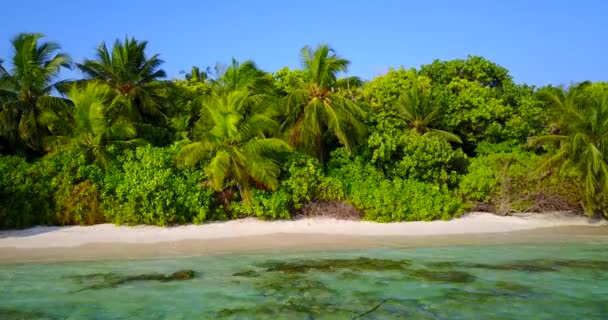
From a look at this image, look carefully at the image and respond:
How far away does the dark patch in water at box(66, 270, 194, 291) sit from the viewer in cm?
976

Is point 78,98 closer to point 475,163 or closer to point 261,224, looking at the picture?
point 261,224

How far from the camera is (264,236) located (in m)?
14.6

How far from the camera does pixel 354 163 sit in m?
18.4

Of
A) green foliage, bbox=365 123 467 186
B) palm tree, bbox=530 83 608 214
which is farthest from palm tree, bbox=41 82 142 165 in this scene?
palm tree, bbox=530 83 608 214

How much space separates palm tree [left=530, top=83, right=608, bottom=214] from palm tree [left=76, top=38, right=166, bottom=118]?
1606 centimetres

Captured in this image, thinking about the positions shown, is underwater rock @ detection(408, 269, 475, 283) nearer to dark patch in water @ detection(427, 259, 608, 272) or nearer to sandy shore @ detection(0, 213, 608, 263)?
dark patch in water @ detection(427, 259, 608, 272)

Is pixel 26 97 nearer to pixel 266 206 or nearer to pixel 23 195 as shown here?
pixel 23 195

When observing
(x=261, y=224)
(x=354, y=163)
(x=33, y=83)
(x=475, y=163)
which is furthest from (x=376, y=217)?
(x=33, y=83)

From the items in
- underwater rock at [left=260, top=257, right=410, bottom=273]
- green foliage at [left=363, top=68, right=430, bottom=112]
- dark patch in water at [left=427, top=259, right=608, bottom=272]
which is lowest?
dark patch in water at [left=427, top=259, right=608, bottom=272]

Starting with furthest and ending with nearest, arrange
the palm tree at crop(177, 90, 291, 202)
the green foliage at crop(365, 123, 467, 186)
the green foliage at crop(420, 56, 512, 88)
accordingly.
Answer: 1. the green foliage at crop(420, 56, 512, 88)
2. the green foliage at crop(365, 123, 467, 186)
3. the palm tree at crop(177, 90, 291, 202)

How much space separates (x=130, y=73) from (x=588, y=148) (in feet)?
60.2

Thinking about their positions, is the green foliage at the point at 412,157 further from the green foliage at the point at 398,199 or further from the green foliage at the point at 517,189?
the green foliage at the point at 517,189

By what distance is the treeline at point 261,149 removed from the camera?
15.0 meters

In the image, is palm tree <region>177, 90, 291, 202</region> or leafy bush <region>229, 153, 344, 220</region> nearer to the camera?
palm tree <region>177, 90, 291, 202</region>
